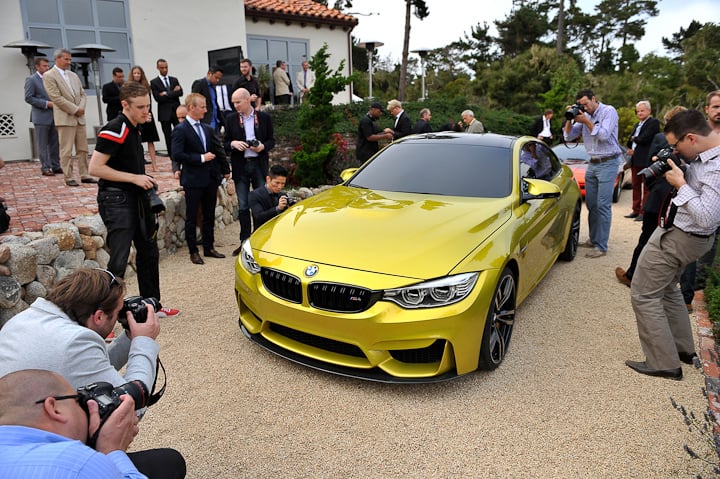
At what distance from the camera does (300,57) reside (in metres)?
15.5

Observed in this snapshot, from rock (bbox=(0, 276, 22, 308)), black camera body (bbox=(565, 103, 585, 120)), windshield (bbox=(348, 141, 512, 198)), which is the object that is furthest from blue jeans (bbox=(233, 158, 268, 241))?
black camera body (bbox=(565, 103, 585, 120))

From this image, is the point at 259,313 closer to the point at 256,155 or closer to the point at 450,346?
the point at 450,346

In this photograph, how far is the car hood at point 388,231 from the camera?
328 centimetres

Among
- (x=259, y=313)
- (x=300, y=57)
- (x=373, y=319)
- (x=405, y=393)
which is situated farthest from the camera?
(x=300, y=57)

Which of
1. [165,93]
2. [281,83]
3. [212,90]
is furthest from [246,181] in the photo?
[281,83]

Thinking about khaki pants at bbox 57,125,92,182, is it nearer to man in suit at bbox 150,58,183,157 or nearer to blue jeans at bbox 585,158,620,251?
man in suit at bbox 150,58,183,157

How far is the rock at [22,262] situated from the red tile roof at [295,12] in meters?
11.3

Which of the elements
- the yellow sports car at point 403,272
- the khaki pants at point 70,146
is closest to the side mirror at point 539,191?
the yellow sports car at point 403,272

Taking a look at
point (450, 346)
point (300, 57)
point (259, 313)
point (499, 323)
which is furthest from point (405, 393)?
point (300, 57)

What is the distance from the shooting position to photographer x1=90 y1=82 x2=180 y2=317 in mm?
3881

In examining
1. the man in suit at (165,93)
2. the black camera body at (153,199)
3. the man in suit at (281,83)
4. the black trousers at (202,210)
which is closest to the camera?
the black camera body at (153,199)

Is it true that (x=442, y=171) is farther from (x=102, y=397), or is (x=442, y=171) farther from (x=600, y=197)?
(x=102, y=397)

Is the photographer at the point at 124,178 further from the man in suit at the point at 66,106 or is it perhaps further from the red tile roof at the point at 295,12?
the red tile roof at the point at 295,12

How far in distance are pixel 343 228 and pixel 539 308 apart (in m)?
2.25
